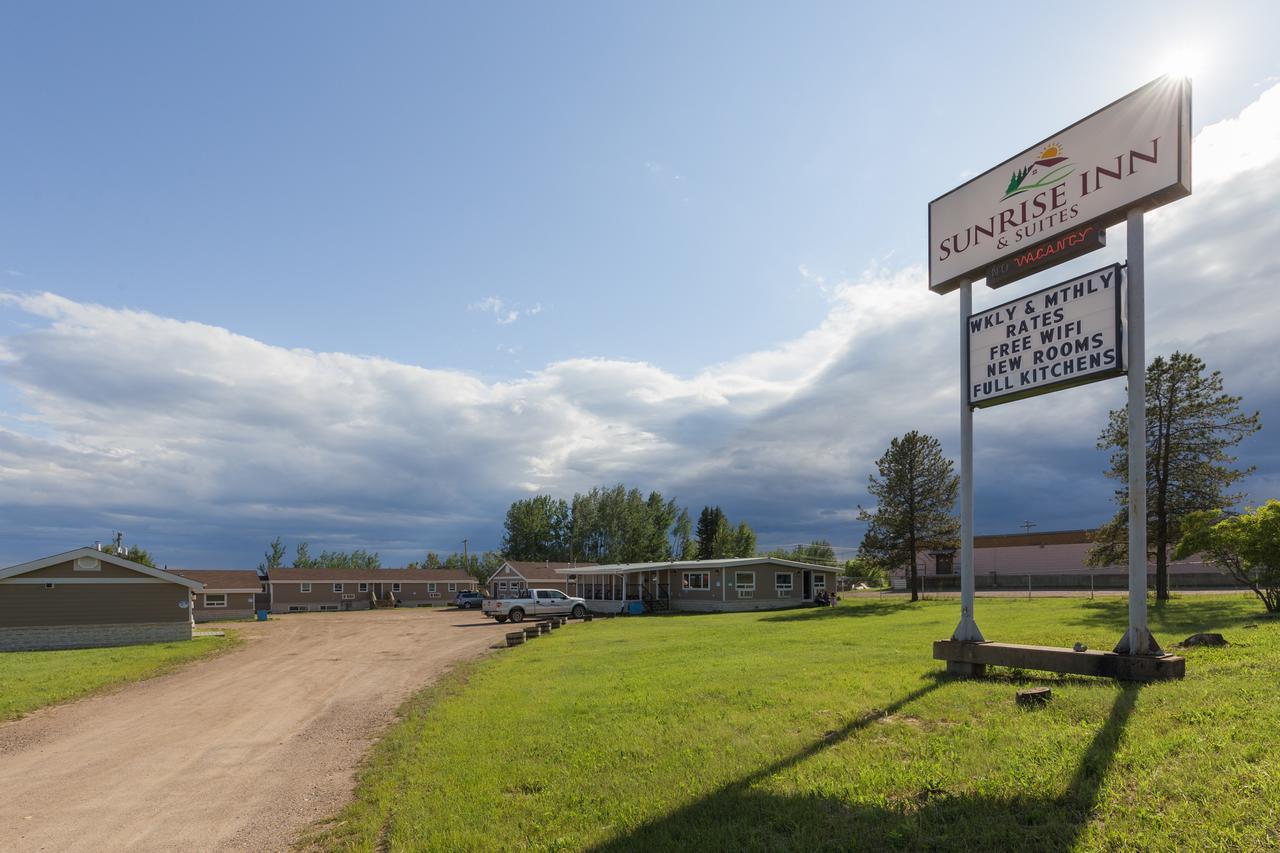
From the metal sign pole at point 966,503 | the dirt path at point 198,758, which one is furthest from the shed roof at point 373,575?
the metal sign pole at point 966,503

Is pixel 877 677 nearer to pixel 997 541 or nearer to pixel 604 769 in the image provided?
pixel 604 769

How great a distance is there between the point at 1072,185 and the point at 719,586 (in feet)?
117

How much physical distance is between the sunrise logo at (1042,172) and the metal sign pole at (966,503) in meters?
2.07

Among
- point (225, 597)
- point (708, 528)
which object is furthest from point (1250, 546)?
point (708, 528)

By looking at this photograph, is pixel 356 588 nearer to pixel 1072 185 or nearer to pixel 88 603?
pixel 88 603

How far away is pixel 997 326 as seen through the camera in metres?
10.6

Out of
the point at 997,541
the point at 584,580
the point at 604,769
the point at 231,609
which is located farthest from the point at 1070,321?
the point at 997,541

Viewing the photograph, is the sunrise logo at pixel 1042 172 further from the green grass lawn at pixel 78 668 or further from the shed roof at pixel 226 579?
the shed roof at pixel 226 579

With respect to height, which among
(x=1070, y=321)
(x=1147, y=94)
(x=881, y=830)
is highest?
(x=1147, y=94)

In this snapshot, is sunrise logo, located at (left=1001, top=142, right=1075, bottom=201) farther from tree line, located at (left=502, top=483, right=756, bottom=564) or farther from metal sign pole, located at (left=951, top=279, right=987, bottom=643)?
tree line, located at (left=502, top=483, right=756, bottom=564)

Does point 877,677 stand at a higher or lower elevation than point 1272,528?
lower

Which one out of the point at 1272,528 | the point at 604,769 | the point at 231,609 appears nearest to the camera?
the point at 604,769

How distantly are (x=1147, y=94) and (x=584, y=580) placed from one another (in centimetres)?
4831

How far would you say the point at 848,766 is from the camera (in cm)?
641
